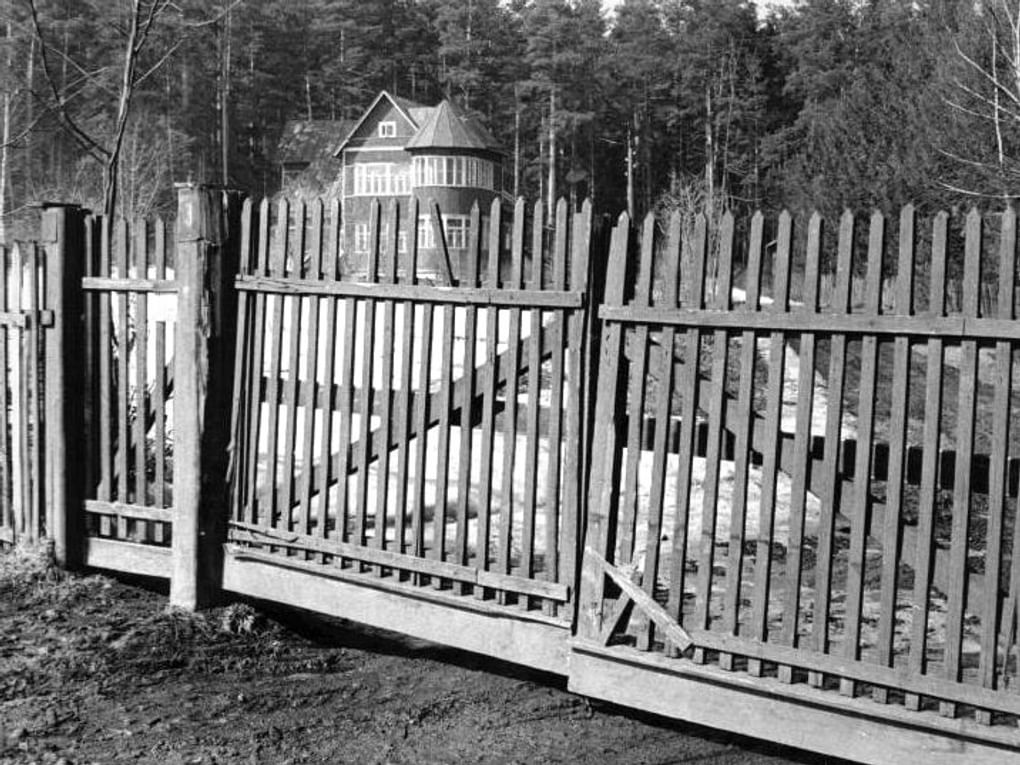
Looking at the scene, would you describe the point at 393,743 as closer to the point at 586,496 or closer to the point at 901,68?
the point at 586,496

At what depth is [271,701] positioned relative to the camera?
497 cm

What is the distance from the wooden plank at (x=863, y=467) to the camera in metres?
3.92

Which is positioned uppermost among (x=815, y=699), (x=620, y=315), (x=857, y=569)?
(x=620, y=315)

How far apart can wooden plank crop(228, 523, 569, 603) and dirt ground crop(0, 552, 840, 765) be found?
407mm

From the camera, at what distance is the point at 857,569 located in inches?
157

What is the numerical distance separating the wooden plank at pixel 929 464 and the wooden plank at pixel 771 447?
492mm

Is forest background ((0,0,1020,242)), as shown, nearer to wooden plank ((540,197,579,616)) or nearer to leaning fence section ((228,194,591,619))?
leaning fence section ((228,194,591,619))

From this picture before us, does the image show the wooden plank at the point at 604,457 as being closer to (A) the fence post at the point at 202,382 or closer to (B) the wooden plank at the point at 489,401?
(B) the wooden plank at the point at 489,401

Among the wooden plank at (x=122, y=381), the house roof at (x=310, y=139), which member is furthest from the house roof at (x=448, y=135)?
the wooden plank at (x=122, y=381)

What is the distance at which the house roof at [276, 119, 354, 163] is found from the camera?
70.6 meters

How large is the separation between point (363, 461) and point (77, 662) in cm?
156

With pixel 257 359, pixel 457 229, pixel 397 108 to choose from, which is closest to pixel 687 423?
pixel 257 359

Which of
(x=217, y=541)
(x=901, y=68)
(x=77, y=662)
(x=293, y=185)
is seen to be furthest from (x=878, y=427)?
(x=293, y=185)

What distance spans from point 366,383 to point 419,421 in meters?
0.36
